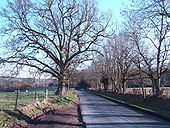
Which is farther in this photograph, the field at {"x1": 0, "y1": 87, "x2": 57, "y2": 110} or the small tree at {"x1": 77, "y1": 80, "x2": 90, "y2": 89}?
the small tree at {"x1": 77, "y1": 80, "x2": 90, "y2": 89}

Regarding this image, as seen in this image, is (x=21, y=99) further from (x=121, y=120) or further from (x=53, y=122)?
(x=121, y=120)

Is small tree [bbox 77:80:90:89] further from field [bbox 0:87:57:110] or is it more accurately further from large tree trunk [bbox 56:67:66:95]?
field [bbox 0:87:57:110]

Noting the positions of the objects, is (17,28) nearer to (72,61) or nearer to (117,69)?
(72,61)

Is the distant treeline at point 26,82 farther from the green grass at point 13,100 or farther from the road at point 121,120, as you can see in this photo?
the road at point 121,120

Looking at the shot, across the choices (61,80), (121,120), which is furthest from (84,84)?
(121,120)

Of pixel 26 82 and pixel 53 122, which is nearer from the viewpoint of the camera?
pixel 53 122

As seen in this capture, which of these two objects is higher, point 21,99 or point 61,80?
point 61,80

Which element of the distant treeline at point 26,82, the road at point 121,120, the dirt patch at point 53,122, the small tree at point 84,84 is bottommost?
the road at point 121,120

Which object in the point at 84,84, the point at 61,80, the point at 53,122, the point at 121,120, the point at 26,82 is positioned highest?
the point at 84,84

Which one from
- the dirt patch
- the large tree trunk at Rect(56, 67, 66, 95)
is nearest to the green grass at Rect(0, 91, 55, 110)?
the dirt patch

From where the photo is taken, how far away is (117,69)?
53.4m

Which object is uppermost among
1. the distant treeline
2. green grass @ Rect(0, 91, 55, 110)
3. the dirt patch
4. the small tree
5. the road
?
the small tree

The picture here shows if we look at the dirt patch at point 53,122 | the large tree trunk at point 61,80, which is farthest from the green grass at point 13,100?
the large tree trunk at point 61,80

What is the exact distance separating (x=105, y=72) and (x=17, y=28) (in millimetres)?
37361
